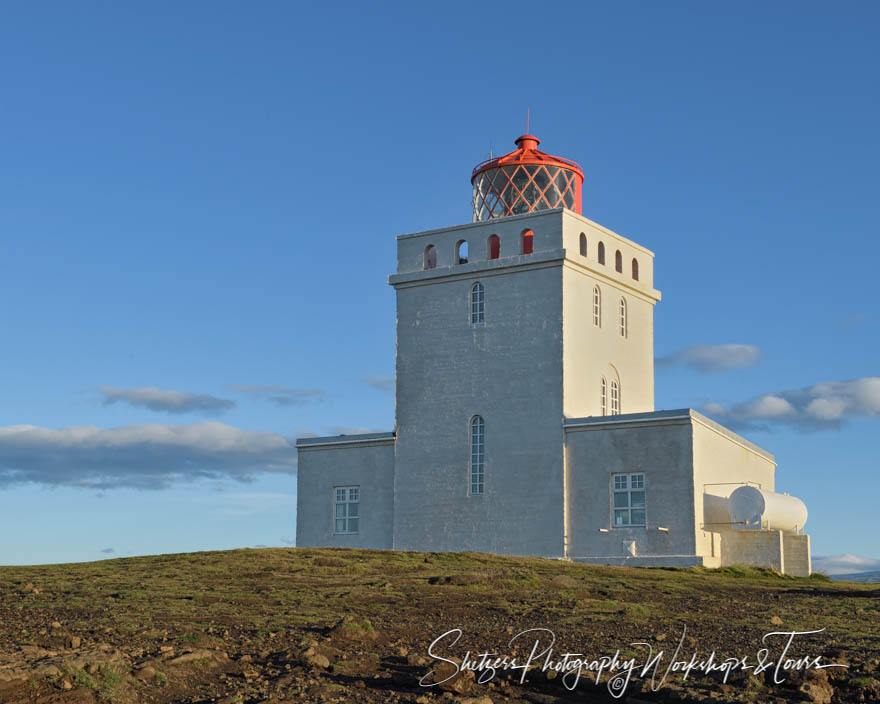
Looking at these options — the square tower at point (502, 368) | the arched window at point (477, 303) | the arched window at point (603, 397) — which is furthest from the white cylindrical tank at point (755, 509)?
the arched window at point (477, 303)

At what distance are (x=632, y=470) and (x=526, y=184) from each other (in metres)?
9.28

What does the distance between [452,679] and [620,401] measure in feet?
73.9

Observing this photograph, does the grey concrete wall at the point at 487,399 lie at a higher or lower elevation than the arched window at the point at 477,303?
lower

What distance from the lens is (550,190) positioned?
1288 inches

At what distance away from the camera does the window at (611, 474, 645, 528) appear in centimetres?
2833

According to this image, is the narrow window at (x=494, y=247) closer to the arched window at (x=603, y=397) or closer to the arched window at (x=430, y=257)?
the arched window at (x=430, y=257)

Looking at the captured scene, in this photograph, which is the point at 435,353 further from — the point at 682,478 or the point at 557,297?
the point at 682,478

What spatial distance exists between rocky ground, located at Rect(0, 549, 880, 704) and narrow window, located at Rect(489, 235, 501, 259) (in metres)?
11.9

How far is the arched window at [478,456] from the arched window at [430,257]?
4867mm

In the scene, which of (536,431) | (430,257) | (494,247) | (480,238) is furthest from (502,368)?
(430,257)

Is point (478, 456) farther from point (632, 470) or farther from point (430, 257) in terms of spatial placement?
point (430, 257)

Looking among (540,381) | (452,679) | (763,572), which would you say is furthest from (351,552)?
(452,679)

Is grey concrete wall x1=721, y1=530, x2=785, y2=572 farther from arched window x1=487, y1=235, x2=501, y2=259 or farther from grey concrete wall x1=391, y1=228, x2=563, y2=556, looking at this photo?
arched window x1=487, y1=235, x2=501, y2=259

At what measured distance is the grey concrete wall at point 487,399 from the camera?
29.9m
